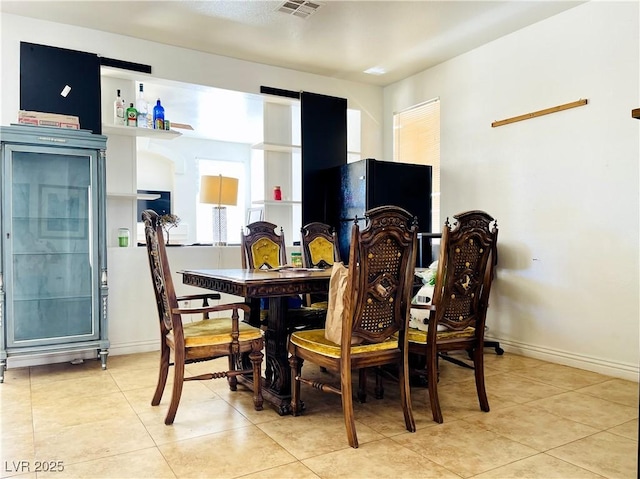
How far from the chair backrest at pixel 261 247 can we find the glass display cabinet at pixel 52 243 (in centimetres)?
111

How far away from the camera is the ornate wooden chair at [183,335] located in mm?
2508

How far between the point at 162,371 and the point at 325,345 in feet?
3.40

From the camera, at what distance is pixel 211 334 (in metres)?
2.61

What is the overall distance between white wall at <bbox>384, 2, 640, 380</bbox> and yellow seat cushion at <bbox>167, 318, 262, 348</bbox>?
2.57 metres

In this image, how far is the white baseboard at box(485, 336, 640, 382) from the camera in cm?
342

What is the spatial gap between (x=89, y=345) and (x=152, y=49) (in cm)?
266

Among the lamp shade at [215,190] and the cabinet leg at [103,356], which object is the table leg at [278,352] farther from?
the lamp shade at [215,190]

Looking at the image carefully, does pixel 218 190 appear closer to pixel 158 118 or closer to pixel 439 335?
pixel 158 118

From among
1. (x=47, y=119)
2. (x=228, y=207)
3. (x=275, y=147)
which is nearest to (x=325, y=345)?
(x=47, y=119)

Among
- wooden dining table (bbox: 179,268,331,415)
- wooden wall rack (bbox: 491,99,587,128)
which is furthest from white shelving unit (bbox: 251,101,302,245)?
wooden dining table (bbox: 179,268,331,415)

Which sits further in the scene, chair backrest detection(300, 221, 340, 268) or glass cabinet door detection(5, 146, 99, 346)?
chair backrest detection(300, 221, 340, 268)

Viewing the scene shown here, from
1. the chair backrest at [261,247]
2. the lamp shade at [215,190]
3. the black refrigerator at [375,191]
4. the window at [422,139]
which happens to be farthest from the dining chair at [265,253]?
the window at [422,139]

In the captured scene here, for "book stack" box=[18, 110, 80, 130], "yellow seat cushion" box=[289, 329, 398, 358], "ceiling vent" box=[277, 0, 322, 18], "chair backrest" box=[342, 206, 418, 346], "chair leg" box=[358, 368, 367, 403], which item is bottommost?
"chair leg" box=[358, 368, 367, 403]

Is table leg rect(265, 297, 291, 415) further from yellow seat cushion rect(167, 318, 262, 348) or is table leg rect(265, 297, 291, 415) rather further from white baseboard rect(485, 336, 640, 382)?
white baseboard rect(485, 336, 640, 382)
